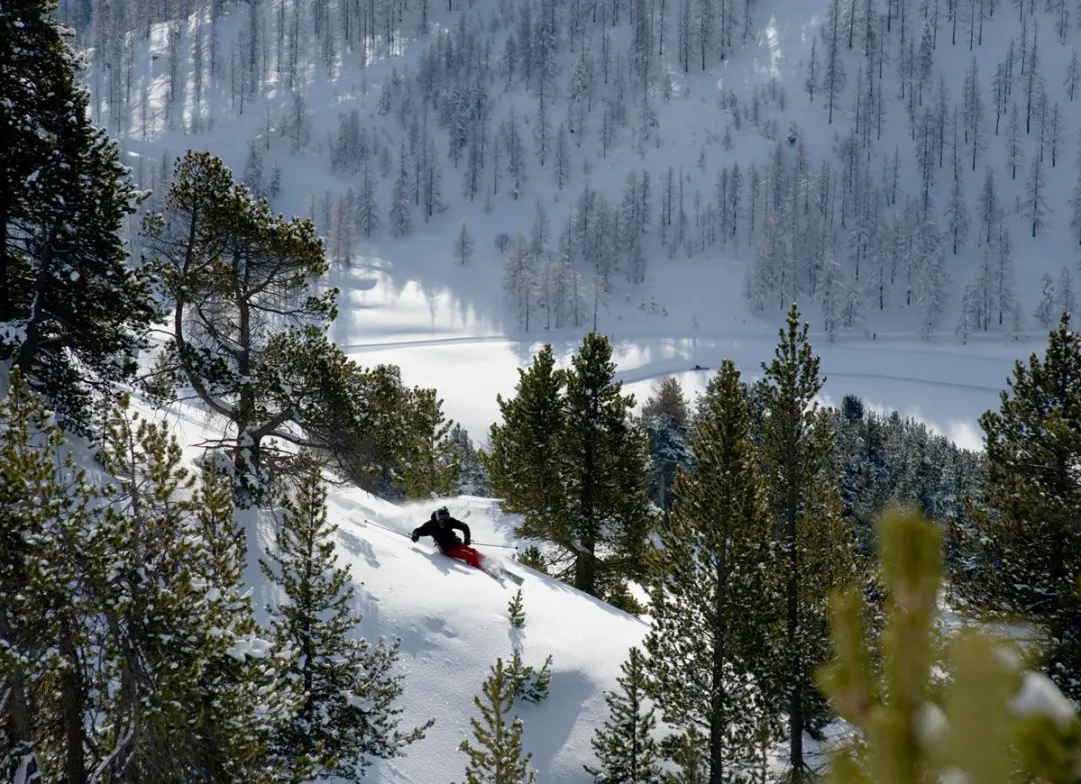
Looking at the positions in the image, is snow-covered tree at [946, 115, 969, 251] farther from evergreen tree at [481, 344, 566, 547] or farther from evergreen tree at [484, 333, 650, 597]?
evergreen tree at [481, 344, 566, 547]

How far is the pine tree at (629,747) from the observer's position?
45.2 feet

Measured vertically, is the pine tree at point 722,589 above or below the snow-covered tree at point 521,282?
below

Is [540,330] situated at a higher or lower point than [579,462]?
higher

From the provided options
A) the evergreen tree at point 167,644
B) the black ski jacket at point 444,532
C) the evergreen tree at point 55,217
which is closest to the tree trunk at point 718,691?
the black ski jacket at point 444,532

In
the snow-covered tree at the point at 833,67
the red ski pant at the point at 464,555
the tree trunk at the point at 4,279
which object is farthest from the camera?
the snow-covered tree at the point at 833,67

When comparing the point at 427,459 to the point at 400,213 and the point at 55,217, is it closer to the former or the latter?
the point at 55,217

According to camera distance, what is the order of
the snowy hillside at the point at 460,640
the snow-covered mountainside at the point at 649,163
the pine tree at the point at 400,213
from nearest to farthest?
the snowy hillside at the point at 460,640 < the snow-covered mountainside at the point at 649,163 < the pine tree at the point at 400,213

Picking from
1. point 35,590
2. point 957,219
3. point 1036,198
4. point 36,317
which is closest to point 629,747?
point 35,590

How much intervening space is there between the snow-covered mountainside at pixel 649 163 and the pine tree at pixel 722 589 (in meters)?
59.3

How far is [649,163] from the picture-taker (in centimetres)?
14338

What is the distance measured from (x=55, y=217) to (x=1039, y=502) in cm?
1870

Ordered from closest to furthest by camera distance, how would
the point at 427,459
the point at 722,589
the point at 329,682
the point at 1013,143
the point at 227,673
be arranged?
the point at 227,673, the point at 329,682, the point at 722,589, the point at 427,459, the point at 1013,143

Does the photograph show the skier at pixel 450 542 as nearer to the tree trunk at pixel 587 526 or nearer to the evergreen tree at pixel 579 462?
the evergreen tree at pixel 579 462


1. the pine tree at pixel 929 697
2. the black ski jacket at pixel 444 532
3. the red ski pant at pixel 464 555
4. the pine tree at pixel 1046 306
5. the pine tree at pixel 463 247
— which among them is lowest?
the red ski pant at pixel 464 555
